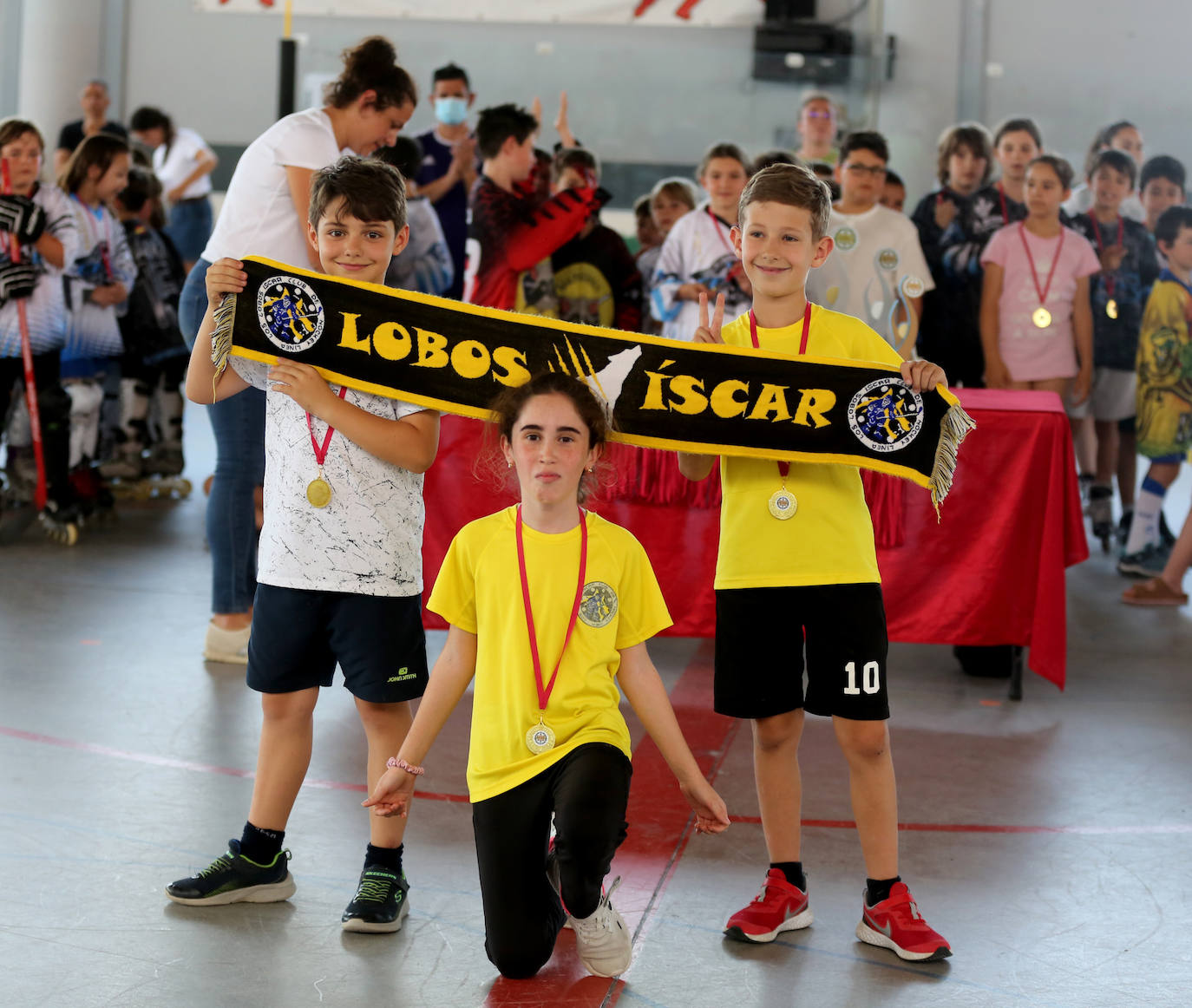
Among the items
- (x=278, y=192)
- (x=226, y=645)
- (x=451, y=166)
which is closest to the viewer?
(x=278, y=192)

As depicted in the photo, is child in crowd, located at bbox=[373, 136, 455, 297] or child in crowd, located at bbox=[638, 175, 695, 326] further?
child in crowd, located at bbox=[638, 175, 695, 326]

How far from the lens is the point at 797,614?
2.60 metres

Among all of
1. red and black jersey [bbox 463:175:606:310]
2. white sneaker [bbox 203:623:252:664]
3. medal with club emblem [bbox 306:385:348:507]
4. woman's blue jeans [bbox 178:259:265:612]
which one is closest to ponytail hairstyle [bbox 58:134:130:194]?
red and black jersey [bbox 463:175:606:310]

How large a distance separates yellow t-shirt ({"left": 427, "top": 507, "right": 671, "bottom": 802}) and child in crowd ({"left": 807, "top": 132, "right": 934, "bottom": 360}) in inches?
113

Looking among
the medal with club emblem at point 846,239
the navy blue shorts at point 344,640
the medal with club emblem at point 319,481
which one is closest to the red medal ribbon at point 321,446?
the medal with club emblem at point 319,481

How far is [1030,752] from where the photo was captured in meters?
3.71

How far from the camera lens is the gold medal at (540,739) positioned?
7.67ft

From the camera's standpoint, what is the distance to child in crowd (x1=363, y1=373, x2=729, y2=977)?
2324 millimetres

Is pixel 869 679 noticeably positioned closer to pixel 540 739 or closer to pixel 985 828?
pixel 540 739

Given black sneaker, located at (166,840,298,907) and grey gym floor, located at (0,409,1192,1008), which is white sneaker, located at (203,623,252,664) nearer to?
grey gym floor, located at (0,409,1192,1008)

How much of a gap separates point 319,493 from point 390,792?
0.56 m

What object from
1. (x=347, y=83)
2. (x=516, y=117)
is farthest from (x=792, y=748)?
(x=516, y=117)

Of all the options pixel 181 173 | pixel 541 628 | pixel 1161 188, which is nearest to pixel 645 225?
pixel 1161 188

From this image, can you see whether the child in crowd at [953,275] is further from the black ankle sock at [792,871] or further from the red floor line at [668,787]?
the black ankle sock at [792,871]
